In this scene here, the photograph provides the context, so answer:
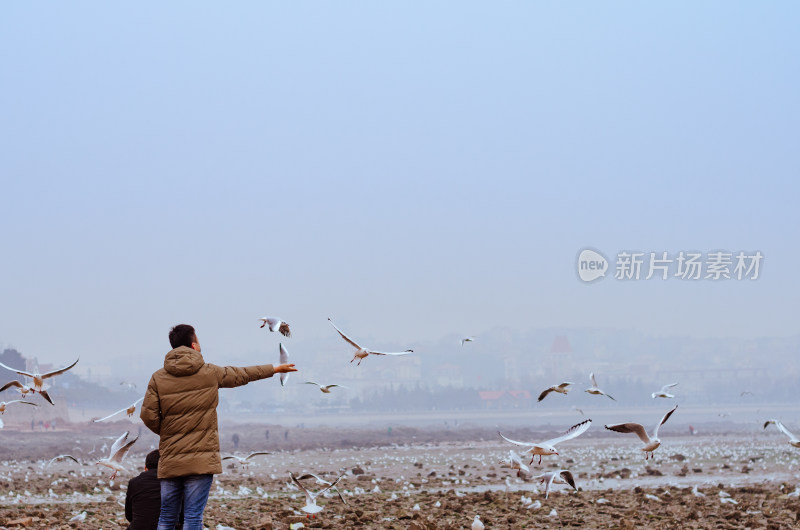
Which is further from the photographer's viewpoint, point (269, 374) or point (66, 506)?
point (66, 506)

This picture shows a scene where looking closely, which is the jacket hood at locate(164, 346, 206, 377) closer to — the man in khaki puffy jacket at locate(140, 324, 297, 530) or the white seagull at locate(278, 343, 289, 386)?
the man in khaki puffy jacket at locate(140, 324, 297, 530)

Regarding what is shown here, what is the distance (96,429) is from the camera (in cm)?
7694

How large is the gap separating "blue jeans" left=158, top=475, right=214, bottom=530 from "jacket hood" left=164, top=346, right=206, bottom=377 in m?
1.12

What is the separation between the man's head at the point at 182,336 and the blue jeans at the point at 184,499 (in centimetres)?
136

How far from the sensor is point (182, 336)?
26.7ft

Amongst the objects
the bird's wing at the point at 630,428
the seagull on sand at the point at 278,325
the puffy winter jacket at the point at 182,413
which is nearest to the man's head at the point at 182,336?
the puffy winter jacket at the point at 182,413

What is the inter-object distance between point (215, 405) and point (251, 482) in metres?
16.8

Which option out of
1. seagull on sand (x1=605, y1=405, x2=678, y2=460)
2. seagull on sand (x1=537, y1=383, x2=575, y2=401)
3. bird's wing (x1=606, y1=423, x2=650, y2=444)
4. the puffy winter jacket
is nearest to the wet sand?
seagull on sand (x1=605, y1=405, x2=678, y2=460)

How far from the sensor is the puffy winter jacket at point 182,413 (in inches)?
314

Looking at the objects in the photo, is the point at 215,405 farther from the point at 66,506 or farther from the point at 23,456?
the point at 23,456

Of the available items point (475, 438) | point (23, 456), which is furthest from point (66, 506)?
point (475, 438)

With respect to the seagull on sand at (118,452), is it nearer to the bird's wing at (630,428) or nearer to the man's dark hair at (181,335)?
the man's dark hair at (181,335)

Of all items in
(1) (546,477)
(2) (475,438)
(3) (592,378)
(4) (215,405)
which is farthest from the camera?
(2) (475,438)

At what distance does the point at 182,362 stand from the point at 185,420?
0.60 meters
